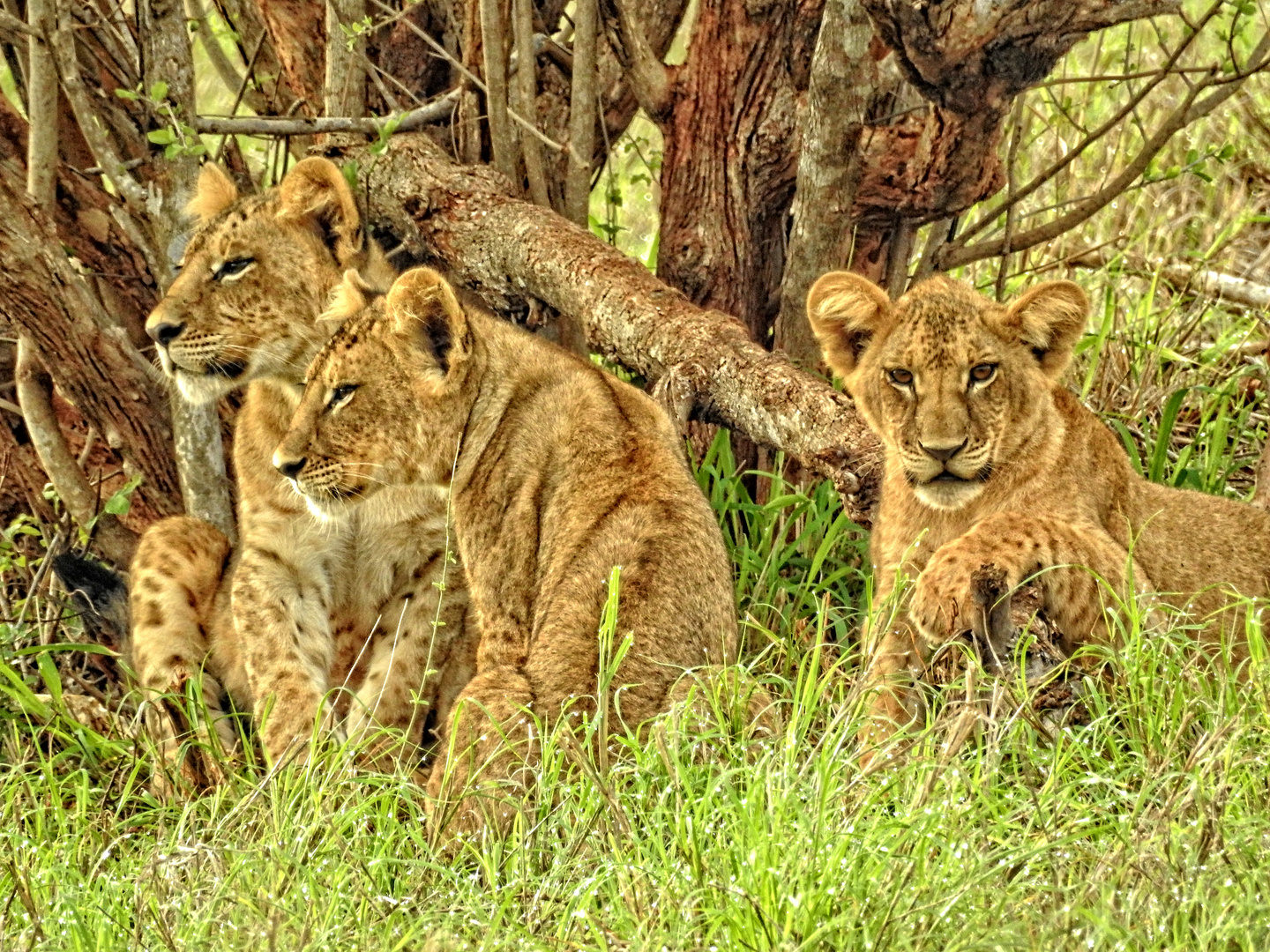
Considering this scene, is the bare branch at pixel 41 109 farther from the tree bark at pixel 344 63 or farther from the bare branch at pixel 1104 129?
the bare branch at pixel 1104 129

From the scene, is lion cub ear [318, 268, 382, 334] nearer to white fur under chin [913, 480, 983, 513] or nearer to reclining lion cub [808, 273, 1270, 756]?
reclining lion cub [808, 273, 1270, 756]

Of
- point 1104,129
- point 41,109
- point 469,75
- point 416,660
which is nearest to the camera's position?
point 416,660

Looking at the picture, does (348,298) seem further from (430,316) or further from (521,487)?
(521,487)

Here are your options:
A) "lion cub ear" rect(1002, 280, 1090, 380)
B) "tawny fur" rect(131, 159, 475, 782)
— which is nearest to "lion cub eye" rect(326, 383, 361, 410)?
"tawny fur" rect(131, 159, 475, 782)

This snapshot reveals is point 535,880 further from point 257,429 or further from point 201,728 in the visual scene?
point 257,429

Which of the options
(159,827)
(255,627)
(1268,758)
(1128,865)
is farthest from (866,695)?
(255,627)

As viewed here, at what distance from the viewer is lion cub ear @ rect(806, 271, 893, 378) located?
15.0 ft

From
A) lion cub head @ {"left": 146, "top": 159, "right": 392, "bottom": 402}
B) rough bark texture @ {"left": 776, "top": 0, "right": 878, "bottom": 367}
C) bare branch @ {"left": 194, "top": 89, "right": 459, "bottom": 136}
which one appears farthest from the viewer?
bare branch @ {"left": 194, "top": 89, "right": 459, "bottom": 136}

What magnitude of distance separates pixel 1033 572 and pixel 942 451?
345mm

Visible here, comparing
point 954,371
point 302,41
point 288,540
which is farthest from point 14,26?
point 954,371

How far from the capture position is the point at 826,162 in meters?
5.29

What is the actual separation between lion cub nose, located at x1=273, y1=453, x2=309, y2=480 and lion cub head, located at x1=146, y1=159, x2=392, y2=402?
19.8 inches

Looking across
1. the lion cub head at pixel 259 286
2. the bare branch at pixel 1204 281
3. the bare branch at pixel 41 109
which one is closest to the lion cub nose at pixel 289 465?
the lion cub head at pixel 259 286

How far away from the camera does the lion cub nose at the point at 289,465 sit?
4559mm
